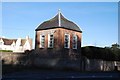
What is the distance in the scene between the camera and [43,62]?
32031 mm

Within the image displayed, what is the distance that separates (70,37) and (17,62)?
26.5 feet

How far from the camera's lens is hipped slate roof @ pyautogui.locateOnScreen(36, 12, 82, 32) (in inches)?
1337

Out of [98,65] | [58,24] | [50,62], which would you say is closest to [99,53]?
[98,65]

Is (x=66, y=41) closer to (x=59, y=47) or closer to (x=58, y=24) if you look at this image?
(x=59, y=47)

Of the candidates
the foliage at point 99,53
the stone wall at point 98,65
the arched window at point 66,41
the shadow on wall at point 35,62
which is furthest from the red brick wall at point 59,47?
the stone wall at point 98,65

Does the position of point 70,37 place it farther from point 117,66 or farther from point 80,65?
point 117,66

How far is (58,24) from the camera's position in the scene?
33.8 meters

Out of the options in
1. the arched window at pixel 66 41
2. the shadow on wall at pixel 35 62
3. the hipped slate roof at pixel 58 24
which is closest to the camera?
the shadow on wall at pixel 35 62

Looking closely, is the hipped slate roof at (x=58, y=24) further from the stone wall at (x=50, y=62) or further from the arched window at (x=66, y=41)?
the stone wall at (x=50, y=62)

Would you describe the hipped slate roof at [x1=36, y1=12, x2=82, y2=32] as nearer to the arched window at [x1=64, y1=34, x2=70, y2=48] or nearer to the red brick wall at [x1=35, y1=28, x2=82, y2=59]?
the red brick wall at [x1=35, y1=28, x2=82, y2=59]

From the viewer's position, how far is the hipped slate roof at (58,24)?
3397cm

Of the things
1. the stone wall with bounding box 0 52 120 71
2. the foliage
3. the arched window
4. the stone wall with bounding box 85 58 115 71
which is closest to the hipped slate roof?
the arched window

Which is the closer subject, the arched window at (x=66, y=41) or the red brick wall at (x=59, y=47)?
the red brick wall at (x=59, y=47)

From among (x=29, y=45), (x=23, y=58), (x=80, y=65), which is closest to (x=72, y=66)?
(x=80, y=65)
